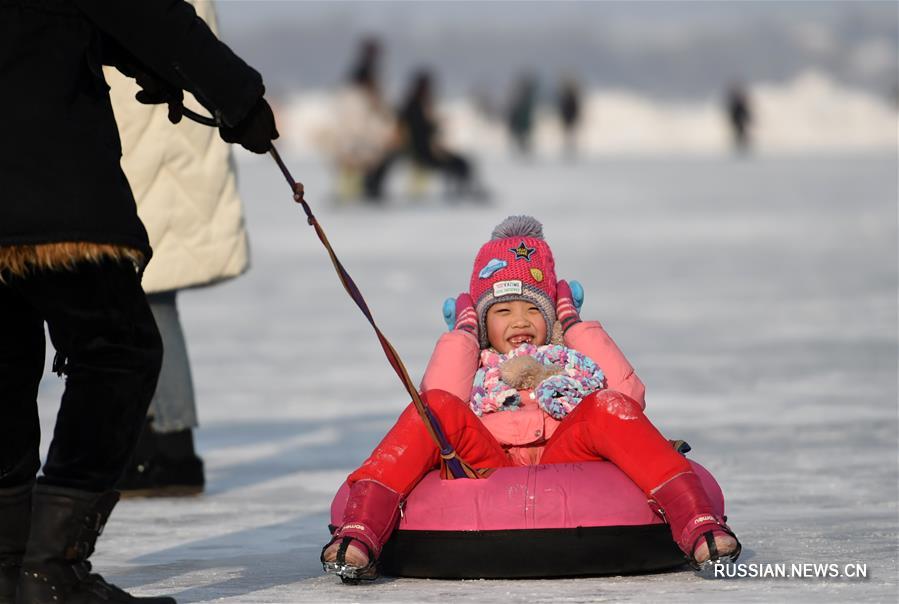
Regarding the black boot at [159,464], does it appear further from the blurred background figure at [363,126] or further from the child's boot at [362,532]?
the blurred background figure at [363,126]

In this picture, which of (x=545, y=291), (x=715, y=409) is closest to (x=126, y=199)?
(x=545, y=291)

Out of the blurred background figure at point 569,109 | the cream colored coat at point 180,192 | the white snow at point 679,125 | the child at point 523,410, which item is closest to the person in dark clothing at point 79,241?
the child at point 523,410

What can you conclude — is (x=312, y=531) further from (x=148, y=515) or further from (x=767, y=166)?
(x=767, y=166)

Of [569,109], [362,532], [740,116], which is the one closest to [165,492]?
[362,532]

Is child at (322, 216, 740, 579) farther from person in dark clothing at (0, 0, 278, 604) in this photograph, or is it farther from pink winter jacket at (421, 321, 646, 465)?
person in dark clothing at (0, 0, 278, 604)

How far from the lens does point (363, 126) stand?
24422 millimetres

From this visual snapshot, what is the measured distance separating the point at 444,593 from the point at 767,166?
32236 mm

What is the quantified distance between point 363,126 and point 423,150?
185 cm

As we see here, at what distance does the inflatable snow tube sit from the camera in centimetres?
429

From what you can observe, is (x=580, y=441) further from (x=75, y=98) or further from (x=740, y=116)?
(x=740, y=116)

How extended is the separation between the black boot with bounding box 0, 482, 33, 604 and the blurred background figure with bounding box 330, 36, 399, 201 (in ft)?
64.2

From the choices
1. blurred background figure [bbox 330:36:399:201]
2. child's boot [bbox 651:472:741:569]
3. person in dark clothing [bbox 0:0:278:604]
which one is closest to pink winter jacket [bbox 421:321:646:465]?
child's boot [bbox 651:472:741:569]

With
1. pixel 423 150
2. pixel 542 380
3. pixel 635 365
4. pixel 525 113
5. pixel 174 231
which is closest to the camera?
pixel 542 380

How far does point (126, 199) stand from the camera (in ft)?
12.2
